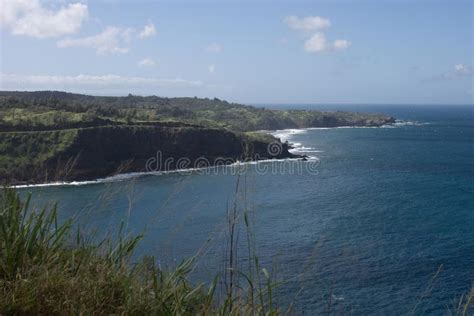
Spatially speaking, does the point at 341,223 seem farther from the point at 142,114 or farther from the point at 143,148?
the point at 142,114

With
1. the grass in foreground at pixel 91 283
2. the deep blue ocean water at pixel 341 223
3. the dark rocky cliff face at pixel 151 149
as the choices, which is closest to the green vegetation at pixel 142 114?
the dark rocky cliff face at pixel 151 149

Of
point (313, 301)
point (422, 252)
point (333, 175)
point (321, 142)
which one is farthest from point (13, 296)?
point (321, 142)

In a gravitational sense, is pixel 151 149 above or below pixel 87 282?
below

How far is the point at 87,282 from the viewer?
2820 mm

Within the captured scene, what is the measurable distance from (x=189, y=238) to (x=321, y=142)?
61.7m

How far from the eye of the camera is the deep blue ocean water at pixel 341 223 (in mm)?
16047

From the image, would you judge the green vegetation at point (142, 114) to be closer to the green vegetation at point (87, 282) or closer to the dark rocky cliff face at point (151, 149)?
the dark rocky cliff face at point (151, 149)

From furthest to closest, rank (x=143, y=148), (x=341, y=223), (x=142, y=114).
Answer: (x=142, y=114)
(x=143, y=148)
(x=341, y=223)

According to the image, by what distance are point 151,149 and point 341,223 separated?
1298 inches

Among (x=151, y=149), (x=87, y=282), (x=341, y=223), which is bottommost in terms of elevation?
(x=341, y=223)

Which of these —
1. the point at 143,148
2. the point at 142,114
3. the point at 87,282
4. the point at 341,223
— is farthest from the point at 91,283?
the point at 142,114

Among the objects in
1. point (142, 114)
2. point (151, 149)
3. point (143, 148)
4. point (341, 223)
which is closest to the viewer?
point (341, 223)

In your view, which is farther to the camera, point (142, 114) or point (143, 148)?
point (142, 114)

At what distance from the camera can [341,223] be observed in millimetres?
30719
